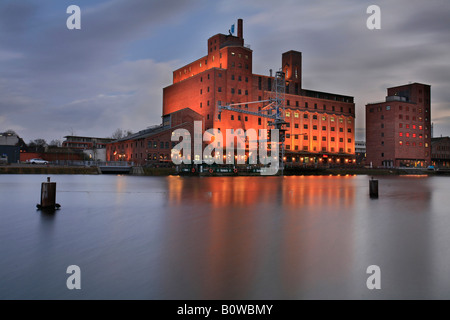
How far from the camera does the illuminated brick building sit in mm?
90688

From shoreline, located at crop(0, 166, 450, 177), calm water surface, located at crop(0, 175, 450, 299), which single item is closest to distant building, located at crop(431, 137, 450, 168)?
shoreline, located at crop(0, 166, 450, 177)

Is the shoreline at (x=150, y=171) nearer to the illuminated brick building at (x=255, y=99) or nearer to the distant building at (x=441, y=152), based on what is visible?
the illuminated brick building at (x=255, y=99)

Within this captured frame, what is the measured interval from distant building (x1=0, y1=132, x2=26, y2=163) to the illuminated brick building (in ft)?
142

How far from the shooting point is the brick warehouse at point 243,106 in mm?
88625

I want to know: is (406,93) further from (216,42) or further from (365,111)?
(216,42)

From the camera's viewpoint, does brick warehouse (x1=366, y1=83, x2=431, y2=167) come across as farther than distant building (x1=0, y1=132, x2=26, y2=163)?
Yes

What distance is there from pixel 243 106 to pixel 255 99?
5168mm

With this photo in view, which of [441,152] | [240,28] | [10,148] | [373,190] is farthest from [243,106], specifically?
[441,152]

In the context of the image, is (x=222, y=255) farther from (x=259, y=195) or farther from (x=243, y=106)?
(x=243, y=106)

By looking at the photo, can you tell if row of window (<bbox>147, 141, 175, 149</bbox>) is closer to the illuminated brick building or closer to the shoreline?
the shoreline

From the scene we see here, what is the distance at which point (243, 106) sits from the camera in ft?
309

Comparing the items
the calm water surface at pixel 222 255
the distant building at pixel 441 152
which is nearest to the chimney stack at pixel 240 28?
the distant building at pixel 441 152

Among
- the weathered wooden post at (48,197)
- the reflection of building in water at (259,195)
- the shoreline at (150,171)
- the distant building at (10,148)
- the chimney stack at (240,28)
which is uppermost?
the chimney stack at (240,28)

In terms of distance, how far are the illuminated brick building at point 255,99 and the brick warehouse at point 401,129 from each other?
7.17 m
